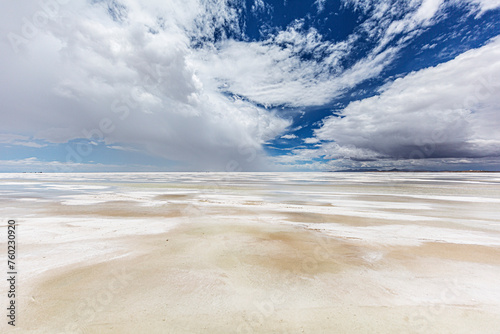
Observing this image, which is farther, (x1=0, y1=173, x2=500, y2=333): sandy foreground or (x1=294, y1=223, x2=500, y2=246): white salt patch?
(x1=294, y1=223, x2=500, y2=246): white salt patch

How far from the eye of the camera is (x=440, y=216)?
12906 millimetres

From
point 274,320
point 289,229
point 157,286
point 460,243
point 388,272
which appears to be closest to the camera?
point 274,320

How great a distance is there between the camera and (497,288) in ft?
17.0

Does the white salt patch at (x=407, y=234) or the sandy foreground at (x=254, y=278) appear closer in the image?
the sandy foreground at (x=254, y=278)

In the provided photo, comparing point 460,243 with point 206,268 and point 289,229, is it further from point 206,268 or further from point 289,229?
point 206,268

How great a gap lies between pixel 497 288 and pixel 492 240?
5080 millimetres

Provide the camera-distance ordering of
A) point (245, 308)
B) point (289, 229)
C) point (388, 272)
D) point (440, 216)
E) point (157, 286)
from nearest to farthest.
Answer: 1. point (245, 308)
2. point (157, 286)
3. point (388, 272)
4. point (289, 229)
5. point (440, 216)

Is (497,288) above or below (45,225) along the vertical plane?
below

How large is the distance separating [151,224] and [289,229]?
6804 millimetres

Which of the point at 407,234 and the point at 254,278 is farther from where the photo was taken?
the point at 407,234

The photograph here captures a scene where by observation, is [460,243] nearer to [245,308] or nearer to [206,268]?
[245,308]

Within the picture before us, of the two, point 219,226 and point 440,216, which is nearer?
point 219,226

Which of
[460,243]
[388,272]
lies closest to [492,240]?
[460,243]

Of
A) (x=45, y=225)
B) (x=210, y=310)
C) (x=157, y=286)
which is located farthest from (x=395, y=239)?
(x=45, y=225)
